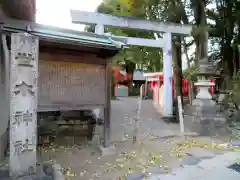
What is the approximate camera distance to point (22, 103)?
329 centimetres

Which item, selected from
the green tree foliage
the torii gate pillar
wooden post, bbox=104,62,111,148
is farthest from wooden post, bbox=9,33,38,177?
the green tree foliage

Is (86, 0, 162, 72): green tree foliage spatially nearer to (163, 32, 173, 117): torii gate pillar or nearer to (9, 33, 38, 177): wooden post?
(163, 32, 173, 117): torii gate pillar

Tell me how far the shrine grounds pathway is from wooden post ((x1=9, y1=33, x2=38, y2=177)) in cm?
113

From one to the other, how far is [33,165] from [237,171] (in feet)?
11.5

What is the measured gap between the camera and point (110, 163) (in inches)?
190

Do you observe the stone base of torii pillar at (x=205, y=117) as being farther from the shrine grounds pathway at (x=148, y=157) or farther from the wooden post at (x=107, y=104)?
the wooden post at (x=107, y=104)

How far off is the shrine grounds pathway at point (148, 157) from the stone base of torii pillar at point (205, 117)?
433 millimetres

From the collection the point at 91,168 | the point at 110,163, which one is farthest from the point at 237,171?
the point at 91,168

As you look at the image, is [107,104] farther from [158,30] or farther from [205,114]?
[158,30]

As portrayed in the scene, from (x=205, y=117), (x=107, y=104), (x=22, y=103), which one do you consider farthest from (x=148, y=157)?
(x=205, y=117)

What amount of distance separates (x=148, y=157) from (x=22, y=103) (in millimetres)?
3130

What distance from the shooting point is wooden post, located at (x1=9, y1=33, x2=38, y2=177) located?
321 cm

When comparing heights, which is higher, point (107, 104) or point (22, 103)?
point (22, 103)

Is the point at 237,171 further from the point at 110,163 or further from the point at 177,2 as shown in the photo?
the point at 177,2
